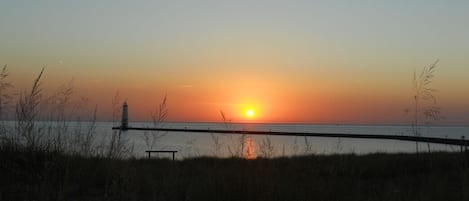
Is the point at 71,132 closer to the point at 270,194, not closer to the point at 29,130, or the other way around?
the point at 29,130

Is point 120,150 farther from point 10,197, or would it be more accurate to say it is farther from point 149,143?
point 10,197

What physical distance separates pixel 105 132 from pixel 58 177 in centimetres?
216

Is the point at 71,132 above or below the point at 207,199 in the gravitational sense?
above

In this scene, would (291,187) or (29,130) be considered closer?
(291,187)

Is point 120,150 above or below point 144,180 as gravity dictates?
above

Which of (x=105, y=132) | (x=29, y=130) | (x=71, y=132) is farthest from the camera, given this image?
(x=105, y=132)

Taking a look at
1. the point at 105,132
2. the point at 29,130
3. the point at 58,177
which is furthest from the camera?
the point at 105,132

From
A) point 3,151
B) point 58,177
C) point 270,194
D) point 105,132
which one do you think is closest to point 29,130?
point 3,151

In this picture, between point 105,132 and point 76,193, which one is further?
point 105,132

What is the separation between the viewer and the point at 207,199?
234 inches

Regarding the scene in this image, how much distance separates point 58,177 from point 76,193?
312 mm

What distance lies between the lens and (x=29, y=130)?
6.96 metres

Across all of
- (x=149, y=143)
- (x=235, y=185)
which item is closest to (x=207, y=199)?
(x=235, y=185)

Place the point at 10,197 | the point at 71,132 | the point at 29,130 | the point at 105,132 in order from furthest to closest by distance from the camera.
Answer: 1. the point at 105,132
2. the point at 71,132
3. the point at 29,130
4. the point at 10,197
